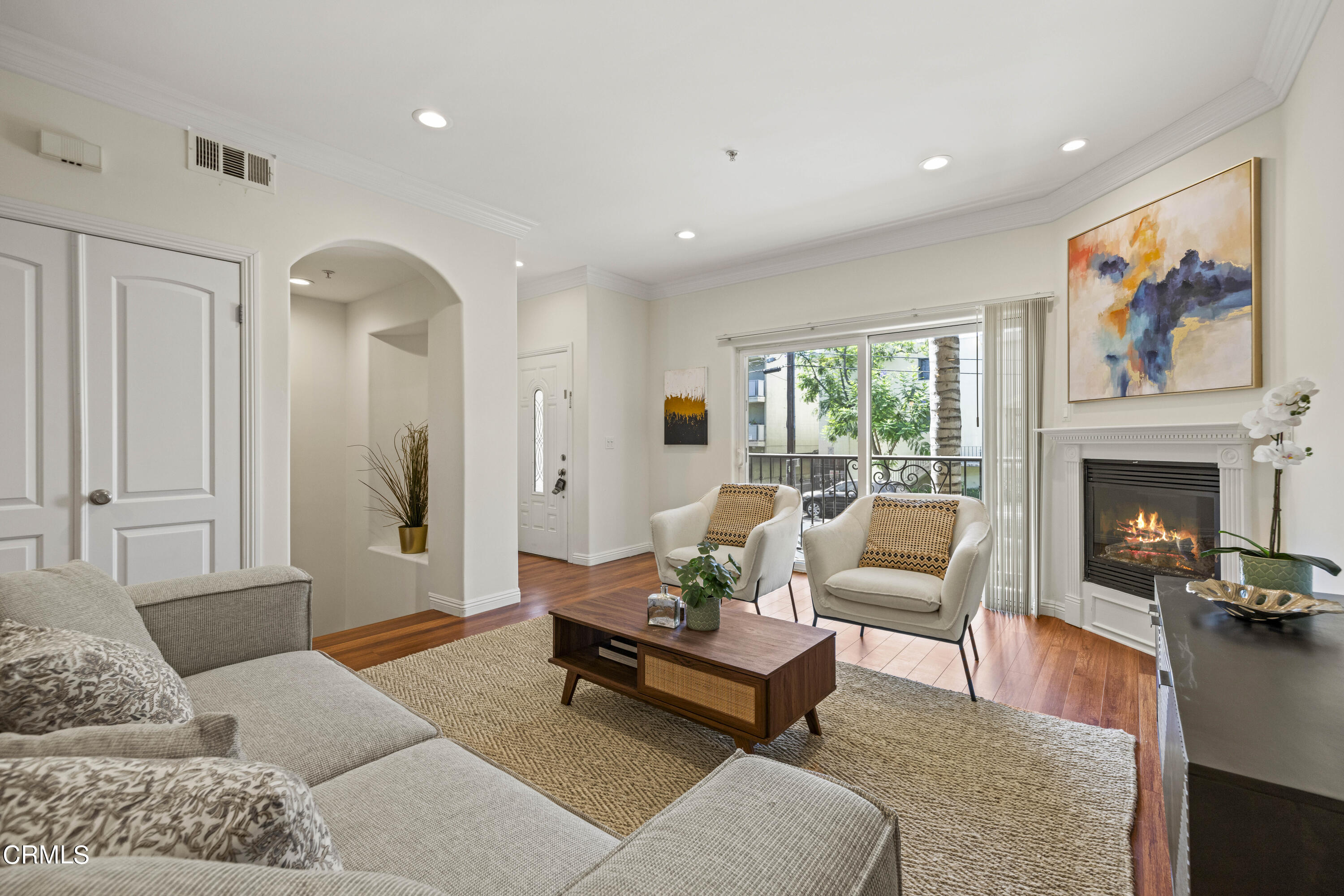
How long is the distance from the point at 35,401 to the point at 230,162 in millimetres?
1336

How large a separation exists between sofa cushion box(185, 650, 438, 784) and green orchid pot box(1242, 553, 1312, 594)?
7.32 ft

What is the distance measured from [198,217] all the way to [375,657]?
2.28 m

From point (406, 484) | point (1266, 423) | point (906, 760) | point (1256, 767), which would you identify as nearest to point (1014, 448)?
point (1266, 423)

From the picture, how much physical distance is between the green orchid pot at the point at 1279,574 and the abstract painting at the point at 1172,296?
155cm

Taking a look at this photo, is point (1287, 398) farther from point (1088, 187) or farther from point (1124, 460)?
point (1088, 187)

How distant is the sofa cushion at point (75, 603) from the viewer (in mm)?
1290

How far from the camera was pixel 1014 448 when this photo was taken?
380 cm

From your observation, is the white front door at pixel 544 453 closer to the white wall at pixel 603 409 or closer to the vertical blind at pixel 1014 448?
the white wall at pixel 603 409

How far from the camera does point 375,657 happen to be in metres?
3.06

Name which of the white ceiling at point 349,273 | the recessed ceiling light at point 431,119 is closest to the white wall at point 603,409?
the white ceiling at point 349,273

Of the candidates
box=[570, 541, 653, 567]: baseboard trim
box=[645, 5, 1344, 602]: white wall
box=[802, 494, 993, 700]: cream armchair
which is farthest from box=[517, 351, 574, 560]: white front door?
box=[802, 494, 993, 700]: cream armchair

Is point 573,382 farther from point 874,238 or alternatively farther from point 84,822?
point 84,822

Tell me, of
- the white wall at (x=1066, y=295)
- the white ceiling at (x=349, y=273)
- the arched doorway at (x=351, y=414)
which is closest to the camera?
the white wall at (x=1066, y=295)

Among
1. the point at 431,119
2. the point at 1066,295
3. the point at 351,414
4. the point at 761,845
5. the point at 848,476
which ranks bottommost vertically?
the point at 761,845
